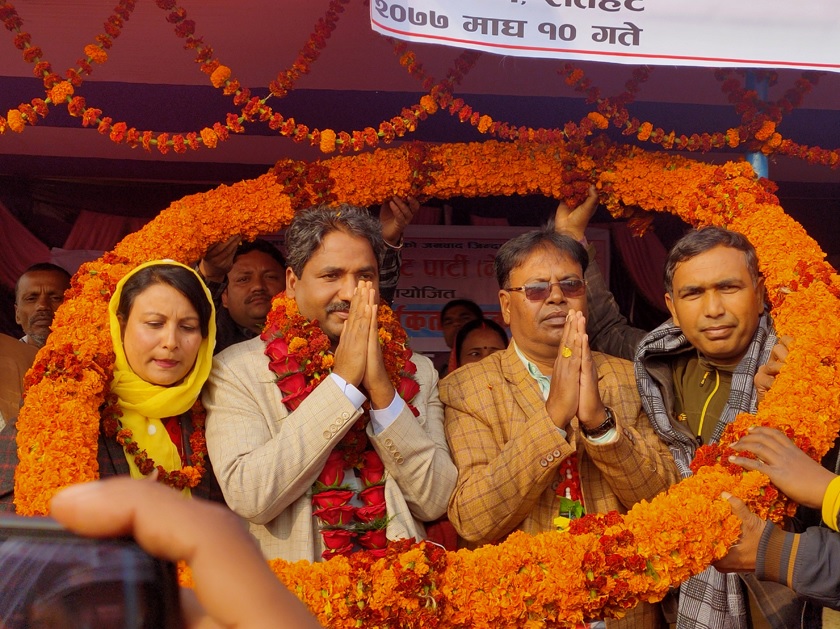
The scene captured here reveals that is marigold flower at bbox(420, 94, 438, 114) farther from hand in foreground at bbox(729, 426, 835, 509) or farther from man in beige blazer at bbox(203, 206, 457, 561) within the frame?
hand in foreground at bbox(729, 426, 835, 509)

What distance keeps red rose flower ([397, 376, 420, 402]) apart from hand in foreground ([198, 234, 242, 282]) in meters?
1.23

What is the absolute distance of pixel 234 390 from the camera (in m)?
3.17

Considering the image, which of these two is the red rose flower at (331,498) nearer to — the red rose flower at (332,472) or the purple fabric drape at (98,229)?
the red rose flower at (332,472)

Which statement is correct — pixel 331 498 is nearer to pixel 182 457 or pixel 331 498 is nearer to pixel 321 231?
pixel 182 457

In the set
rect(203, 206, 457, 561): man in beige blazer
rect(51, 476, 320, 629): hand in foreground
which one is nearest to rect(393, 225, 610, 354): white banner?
rect(203, 206, 457, 561): man in beige blazer

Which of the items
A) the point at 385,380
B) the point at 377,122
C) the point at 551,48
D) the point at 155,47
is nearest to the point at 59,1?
the point at 155,47

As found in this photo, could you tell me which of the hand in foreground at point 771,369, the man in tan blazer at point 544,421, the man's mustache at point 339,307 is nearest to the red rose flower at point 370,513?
the man in tan blazer at point 544,421

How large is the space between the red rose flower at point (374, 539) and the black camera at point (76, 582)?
2189 mm

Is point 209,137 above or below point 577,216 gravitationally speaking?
above

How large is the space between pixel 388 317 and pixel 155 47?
2.30 m

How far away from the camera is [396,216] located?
164 inches

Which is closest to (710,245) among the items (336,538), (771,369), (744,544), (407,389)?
(771,369)

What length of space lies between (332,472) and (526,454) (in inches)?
24.9

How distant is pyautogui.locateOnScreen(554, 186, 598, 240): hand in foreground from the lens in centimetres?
417
